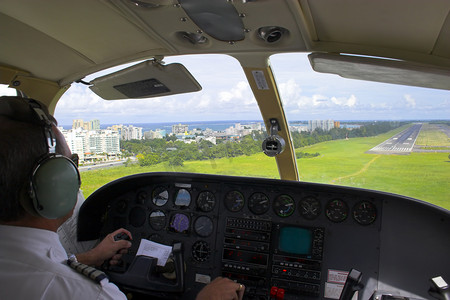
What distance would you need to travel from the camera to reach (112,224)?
2998mm

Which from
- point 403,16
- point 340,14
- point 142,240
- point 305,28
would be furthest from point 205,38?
point 142,240

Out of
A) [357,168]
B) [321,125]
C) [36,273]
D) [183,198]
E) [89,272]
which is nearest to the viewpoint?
[36,273]

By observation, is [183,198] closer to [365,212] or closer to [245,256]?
[245,256]

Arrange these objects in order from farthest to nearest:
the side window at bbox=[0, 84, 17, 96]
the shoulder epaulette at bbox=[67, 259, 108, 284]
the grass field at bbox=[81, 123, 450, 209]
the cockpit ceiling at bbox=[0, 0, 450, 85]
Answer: the grass field at bbox=[81, 123, 450, 209] → the side window at bbox=[0, 84, 17, 96] → the cockpit ceiling at bbox=[0, 0, 450, 85] → the shoulder epaulette at bbox=[67, 259, 108, 284]

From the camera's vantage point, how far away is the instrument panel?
2.36m

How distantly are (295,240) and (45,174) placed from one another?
199 centimetres

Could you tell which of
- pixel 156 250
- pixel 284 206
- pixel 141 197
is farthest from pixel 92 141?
pixel 284 206

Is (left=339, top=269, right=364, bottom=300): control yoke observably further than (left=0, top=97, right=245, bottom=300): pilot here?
Yes

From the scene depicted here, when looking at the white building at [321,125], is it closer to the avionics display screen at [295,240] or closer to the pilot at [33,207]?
the avionics display screen at [295,240]

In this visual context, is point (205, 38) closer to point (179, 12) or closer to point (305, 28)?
point (179, 12)

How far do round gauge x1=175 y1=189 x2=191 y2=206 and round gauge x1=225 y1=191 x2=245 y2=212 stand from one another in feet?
1.13

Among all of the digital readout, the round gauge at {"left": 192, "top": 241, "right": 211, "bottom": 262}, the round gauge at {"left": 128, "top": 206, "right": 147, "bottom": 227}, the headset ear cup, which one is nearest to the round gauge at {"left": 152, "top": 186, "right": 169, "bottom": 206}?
the round gauge at {"left": 128, "top": 206, "right": 147, "bottom": 227}

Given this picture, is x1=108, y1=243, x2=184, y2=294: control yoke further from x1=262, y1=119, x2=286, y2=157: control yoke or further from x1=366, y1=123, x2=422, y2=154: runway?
x1=366, y1=123, x2=422, y2=154: runway

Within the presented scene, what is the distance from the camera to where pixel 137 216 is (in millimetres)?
2957
